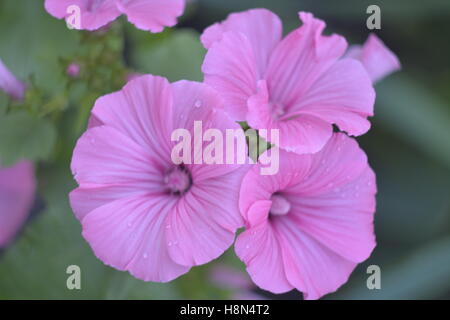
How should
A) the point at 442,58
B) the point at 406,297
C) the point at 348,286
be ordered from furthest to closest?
1. the point at 442,58
2. the point at 348,286
3. the point at 406,297

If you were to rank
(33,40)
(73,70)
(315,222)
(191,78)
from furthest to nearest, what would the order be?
(33,40)
(191,78)
(73,70)
(315,222)

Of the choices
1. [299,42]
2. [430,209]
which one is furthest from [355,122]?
[430,209]

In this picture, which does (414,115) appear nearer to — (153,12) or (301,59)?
(301,59)

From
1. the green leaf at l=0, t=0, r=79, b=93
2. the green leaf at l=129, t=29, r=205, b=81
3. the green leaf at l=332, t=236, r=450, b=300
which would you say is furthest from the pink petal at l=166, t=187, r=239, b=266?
the green leaf at l=332, t=236, r=450, b=300

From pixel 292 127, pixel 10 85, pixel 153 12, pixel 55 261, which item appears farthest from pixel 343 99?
pixel 55 261

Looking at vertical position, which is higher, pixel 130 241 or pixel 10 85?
pixel 10 85
